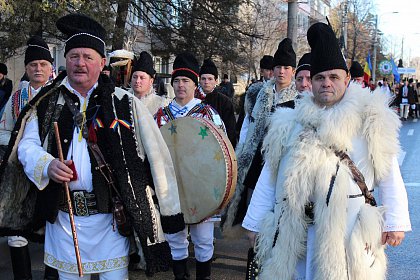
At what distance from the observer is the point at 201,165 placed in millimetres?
5379

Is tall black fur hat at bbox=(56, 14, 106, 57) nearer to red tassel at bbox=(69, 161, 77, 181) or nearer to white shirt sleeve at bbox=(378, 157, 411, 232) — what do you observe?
red tassel at bbox=(69, 161, 77, 181)

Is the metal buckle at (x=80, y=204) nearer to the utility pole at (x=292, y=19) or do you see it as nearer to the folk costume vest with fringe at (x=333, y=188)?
the folk costume vest with fringe at (x=333, y=188)

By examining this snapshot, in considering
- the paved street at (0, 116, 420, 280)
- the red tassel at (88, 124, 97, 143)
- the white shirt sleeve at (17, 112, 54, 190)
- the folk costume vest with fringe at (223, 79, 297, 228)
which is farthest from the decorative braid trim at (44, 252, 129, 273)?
the paved street at (0, 116, 420, 280)

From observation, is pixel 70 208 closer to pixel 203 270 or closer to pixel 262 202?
pixel 262 202

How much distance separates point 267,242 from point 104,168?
1.07 m

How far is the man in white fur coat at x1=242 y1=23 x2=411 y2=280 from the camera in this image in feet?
10.5

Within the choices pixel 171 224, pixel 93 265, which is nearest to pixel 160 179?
pixel 171 224

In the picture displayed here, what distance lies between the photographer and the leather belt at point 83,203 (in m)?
3.30

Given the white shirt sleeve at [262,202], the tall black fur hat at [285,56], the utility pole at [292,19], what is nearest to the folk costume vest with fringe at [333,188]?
the white shirt sleeve at [262,202]

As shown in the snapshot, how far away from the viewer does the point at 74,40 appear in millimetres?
3354

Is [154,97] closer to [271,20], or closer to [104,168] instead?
[104,168]

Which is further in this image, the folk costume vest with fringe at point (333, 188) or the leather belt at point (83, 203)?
the leather belt at point (83, 203)

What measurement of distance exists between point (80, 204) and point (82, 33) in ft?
3.27

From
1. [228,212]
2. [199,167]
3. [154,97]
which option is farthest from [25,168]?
[154,97]
